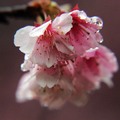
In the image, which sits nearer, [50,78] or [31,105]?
[50,78]

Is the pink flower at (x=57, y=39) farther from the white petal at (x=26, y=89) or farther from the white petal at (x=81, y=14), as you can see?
the white petal at (x=26, y=89)

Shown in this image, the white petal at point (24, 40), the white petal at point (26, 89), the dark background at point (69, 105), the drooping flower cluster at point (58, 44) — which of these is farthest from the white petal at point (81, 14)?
the dark background at point (69, 105)

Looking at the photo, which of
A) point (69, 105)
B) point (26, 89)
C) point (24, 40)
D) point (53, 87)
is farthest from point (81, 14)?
point (69, 105)

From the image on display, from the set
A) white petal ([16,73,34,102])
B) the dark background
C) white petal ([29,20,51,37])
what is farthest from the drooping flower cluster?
the dark background

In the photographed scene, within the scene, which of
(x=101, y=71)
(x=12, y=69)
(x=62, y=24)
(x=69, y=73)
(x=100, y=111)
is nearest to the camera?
(x=62, y=24)

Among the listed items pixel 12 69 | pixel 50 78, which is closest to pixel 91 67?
pixel 50 78

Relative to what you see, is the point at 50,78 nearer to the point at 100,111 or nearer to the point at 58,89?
the point at 58,89
